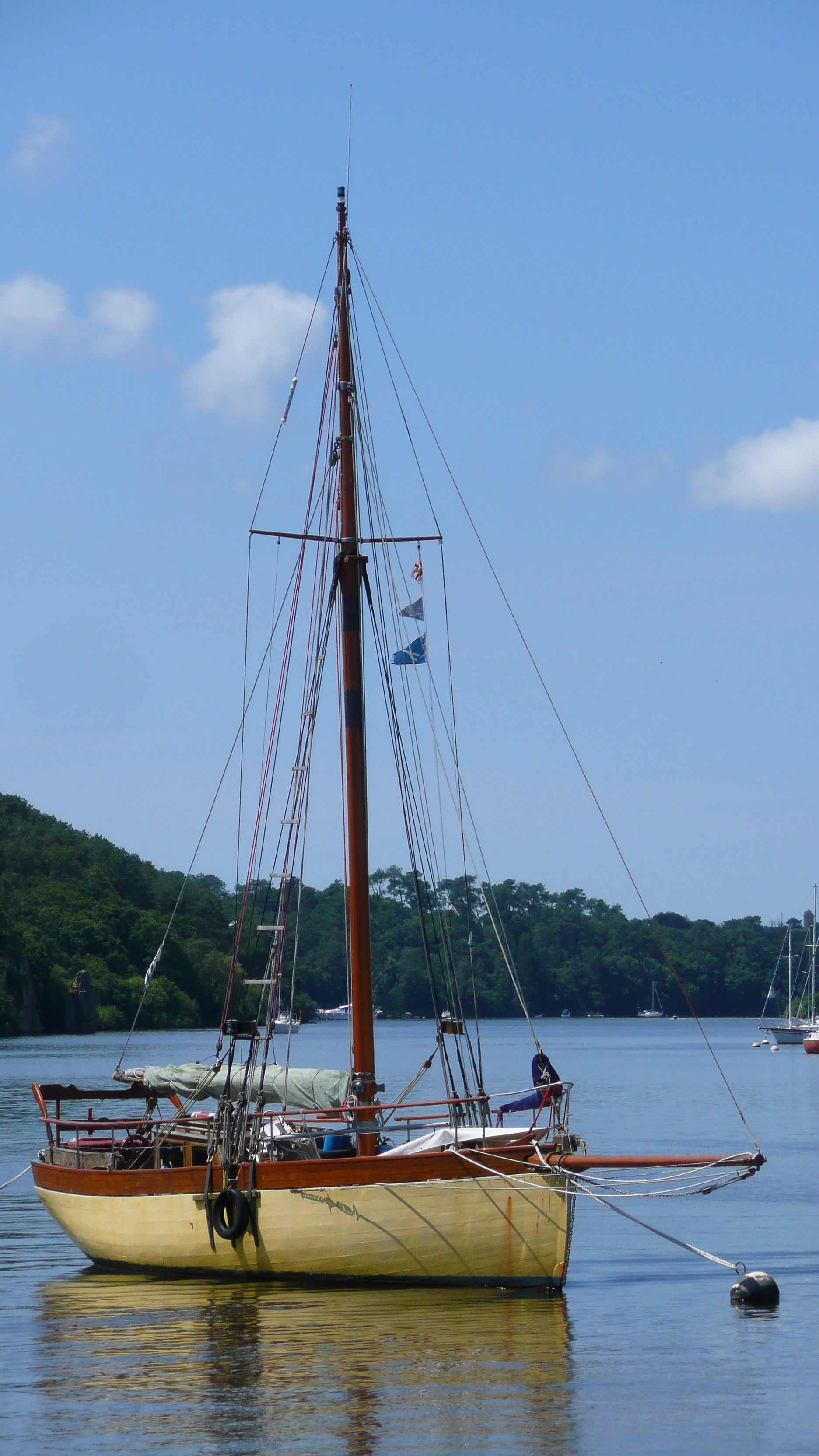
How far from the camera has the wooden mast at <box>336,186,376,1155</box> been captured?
1008 inches

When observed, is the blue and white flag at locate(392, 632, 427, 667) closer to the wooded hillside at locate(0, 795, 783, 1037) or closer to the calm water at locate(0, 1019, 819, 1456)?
the calm water at locate(0, 1019, 819, 1456)

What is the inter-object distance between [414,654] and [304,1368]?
11.9 metres

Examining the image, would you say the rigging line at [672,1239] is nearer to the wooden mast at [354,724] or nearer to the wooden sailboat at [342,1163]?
the wooden sailboat at [342,1163]

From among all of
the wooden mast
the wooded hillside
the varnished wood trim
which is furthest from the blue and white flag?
the wooded hillside

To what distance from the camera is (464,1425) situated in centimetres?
1733

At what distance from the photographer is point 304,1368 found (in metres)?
19.8

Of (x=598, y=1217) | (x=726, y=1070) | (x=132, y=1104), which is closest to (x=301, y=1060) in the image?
(x=726, y=1070)

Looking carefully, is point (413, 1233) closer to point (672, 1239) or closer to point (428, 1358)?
point (428, 1358)

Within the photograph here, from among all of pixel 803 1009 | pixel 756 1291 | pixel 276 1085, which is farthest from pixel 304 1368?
pixel 803 1009

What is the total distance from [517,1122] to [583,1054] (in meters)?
82.1

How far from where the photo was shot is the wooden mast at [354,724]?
2559 cm

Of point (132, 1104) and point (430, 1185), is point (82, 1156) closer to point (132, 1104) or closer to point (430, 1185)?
point (430, 1185)

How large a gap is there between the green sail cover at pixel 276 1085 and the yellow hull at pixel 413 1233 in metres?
3.26

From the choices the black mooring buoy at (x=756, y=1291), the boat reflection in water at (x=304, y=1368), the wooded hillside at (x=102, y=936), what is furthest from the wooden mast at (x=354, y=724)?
the wooded hillside at (x=102, y=936)
